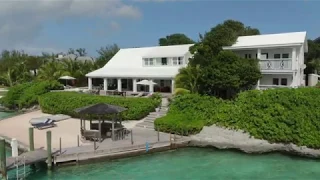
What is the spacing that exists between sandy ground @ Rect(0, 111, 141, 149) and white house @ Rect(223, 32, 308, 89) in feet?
43.0

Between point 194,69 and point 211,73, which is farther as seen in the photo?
point 194,69

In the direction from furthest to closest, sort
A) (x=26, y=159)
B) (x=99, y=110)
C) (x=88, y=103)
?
(x=88, y=103)
(x=99, y=110)
(x=26, y=159)

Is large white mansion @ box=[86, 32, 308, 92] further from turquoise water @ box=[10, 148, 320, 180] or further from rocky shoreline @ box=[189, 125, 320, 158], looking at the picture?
turquoise water @ box=[10, 148, 320, 180]

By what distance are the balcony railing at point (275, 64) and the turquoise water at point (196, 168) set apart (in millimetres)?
10595

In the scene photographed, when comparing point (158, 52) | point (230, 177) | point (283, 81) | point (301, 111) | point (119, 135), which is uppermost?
point (158, 52)

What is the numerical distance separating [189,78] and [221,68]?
3991 millimetres

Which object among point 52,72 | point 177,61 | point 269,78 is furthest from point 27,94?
point 269,78

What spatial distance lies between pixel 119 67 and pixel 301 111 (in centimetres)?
2607

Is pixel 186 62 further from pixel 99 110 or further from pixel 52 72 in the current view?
pixel 52 72

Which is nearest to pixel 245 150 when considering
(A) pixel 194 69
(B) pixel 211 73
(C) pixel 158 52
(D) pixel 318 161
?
(D) pixel 318 161

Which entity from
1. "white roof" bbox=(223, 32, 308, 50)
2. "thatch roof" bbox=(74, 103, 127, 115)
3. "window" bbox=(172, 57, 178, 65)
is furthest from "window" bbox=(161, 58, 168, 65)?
"thatch roof" bbox=(74, 103, 127, 115)

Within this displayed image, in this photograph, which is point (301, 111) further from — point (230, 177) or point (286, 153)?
point (230, 177)

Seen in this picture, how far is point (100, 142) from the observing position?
72.1 feet

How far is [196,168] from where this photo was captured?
63.4ft
